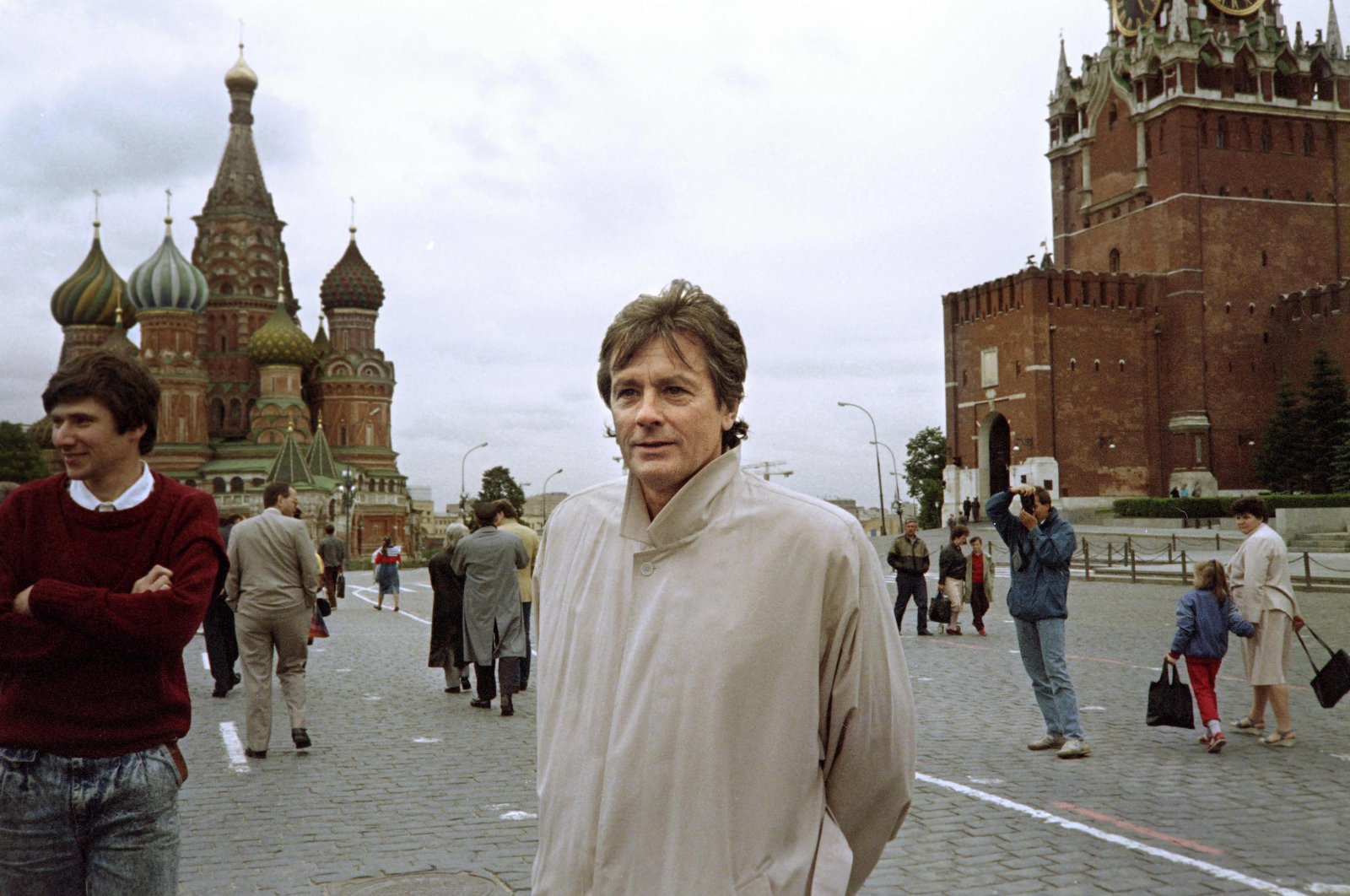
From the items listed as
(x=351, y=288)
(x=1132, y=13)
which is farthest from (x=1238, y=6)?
(x=351, y=288)

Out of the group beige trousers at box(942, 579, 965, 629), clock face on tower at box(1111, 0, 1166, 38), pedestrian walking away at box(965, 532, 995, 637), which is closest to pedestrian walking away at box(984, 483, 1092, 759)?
beige trousers at box(942, 579, 965, 629)

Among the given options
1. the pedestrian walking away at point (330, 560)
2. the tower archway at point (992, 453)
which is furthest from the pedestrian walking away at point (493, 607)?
the tower archway at point (992, 453)

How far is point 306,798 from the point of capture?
7125 millimetres

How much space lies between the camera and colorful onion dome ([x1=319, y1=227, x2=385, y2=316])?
3302 inches

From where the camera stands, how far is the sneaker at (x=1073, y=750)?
793 centimetres

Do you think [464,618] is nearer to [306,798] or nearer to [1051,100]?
[306,798]

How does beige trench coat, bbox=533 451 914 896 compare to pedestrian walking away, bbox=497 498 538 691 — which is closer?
beige trench coat, bbox=533 451 914 896

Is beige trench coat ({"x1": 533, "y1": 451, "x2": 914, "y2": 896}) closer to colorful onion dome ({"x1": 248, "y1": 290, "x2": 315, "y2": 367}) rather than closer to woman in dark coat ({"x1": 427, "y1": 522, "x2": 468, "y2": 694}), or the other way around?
woman in dark coat ({"x1": 427, "y1": 522, "x2": 468, "y2": 694})

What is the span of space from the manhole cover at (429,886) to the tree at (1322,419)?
53432 mm

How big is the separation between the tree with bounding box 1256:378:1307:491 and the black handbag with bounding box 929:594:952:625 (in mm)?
44075

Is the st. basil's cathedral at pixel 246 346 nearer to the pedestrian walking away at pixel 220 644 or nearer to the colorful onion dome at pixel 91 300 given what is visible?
the colorful onion dome at pixel 91 300

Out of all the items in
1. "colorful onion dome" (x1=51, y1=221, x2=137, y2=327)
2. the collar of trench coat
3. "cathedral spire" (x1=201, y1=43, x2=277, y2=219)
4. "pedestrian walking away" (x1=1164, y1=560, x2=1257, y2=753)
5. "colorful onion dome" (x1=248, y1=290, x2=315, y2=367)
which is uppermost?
"cathedral spire" (x1=201, y1=43, x2=277, y2=219)

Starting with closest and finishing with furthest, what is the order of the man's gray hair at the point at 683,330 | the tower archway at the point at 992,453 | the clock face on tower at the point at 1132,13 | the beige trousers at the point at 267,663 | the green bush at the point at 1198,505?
the man's gray hair at the point at 683,330 < the beige trousers at the point at 267,663 < the green bush at the point at 1198,505 < the tower archway at the point at 992,453 < the clock face on tower at the point at 1132,13

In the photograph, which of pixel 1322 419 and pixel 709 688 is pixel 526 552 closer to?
pixel 709 688
